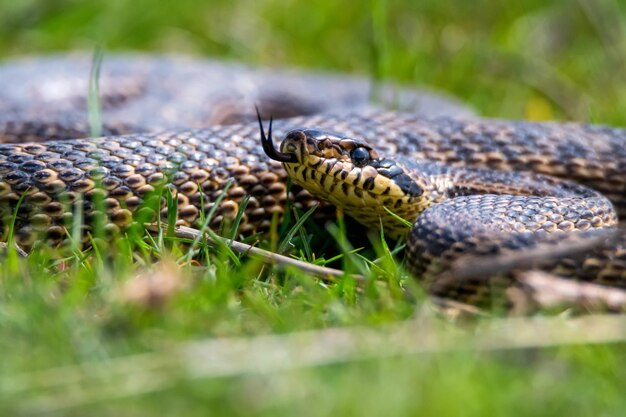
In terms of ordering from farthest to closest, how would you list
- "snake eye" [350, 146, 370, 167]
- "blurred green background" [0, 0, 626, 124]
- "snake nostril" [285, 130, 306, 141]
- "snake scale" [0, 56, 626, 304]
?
1. "blurred green background" [0, 0, 626, 124]
2. "snake eye" [350, 146, 370, 167]
3. "snake nostril" [285, 130, 306, 141]
4. "snake scale" [0, 56, 626, 304]

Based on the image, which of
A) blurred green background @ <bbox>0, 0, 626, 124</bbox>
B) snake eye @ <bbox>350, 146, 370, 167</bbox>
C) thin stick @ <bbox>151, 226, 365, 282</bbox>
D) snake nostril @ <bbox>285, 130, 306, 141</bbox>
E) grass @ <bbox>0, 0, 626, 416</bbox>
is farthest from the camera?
blurred green background @ <bbox>0, 0, 626, 124</bbox>

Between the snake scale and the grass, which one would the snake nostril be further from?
the grass

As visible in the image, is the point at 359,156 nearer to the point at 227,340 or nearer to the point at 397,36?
the point at 227,340

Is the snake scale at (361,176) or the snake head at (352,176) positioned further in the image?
the snake head at (352,176)

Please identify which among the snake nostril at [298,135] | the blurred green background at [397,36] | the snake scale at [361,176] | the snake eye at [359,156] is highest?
the snake nostril at [298,135]

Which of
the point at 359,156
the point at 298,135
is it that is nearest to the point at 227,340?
the point at 298,135

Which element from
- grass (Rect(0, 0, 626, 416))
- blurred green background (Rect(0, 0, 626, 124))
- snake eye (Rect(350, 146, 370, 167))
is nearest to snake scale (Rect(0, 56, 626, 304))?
snake eye (Rect(350, 146, 370, 167))

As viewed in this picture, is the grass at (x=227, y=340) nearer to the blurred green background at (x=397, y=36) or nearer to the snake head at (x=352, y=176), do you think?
the snake head at (x=352, y=176)

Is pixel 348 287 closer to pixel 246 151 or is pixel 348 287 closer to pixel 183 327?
pixel 183 327

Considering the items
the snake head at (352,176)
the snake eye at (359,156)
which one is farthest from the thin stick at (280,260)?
the snake eye at (359,156)
